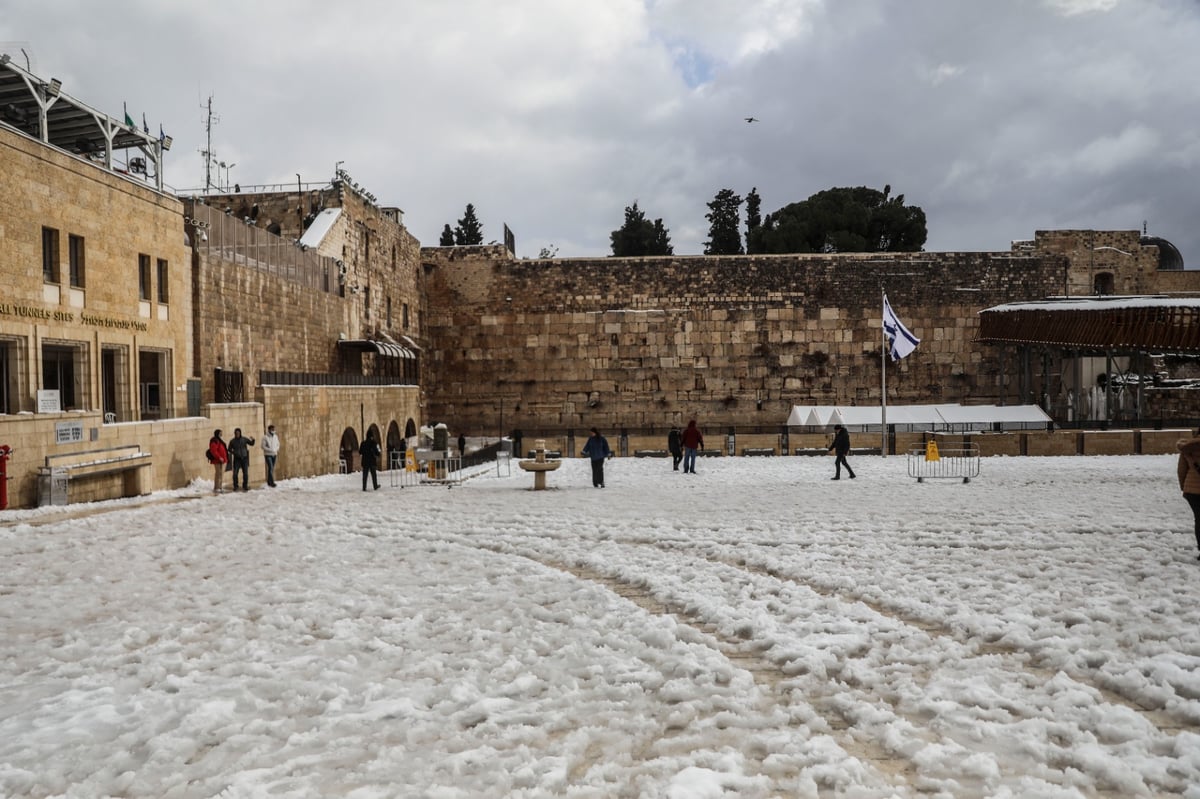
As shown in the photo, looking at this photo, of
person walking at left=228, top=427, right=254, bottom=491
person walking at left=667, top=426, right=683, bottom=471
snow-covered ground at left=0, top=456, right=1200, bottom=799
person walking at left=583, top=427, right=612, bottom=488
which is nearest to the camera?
snow-covered ground at left=0, top=456, right=1200, bottom=799

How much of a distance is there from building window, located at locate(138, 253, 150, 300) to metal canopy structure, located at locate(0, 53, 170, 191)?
60.1 inches

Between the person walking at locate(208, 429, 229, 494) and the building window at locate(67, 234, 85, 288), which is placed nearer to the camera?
the building window at locate(67, 234, 85, 288)

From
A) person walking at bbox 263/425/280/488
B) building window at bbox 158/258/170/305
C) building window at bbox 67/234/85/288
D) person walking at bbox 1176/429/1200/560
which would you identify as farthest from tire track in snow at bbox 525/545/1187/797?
building window at bbox 158/258/170/305

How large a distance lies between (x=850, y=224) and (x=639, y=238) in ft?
39.0

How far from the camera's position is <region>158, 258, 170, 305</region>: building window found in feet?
52.5

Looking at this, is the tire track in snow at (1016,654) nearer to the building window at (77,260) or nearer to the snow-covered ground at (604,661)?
the snow-covered ground at (604,661)

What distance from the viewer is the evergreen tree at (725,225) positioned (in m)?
48.6

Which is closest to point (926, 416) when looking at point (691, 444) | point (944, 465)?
point (944, 465)

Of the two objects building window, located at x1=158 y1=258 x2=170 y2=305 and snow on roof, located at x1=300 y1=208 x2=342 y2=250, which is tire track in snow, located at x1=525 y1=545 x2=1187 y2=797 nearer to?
building window, located at x1=158 y1=258 x2=170 y2=305

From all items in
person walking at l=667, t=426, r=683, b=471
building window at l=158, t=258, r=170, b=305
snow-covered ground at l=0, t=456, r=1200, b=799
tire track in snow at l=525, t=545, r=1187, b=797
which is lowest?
tire track in snow at l=525, t=545, r=1187, b=797

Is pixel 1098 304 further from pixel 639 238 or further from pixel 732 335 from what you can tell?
pixel 639 238

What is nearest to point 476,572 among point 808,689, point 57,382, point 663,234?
point 808,689

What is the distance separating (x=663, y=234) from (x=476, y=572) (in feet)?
142

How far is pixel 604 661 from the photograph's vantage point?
195 inches
